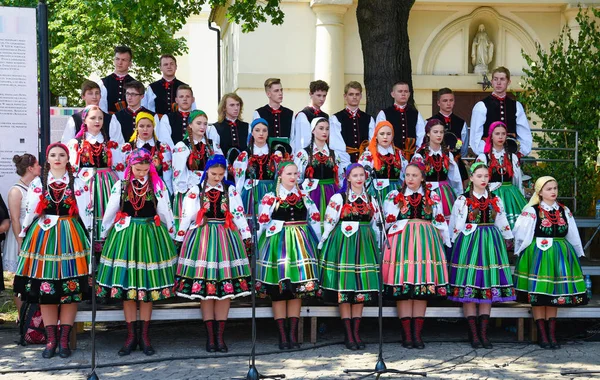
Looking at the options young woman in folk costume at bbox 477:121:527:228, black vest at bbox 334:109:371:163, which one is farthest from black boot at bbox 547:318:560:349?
black vest at bbox 334:109:371:163

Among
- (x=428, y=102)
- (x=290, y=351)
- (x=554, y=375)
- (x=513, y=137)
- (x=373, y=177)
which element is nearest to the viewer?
(x=554, y=375)

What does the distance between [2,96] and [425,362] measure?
16.8ft

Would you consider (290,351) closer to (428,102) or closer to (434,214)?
(434,214)

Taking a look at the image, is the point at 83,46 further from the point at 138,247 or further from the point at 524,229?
the point at 524,229

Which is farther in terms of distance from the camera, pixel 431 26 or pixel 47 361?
pixel 431 26

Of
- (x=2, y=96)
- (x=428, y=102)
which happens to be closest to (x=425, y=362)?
(x=2, y=96)

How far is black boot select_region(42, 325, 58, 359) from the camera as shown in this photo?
25.0 ft

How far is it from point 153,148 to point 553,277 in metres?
4.09

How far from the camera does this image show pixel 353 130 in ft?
30.6

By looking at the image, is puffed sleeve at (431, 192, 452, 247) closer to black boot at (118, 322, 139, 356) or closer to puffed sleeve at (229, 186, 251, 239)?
puffed sleeve at (229, 186, 251, 239)

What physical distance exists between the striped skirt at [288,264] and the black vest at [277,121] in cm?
166

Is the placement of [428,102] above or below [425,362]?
above

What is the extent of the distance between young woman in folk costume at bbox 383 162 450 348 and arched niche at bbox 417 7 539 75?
→ 10632 millimetres

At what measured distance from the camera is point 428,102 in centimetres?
1831
